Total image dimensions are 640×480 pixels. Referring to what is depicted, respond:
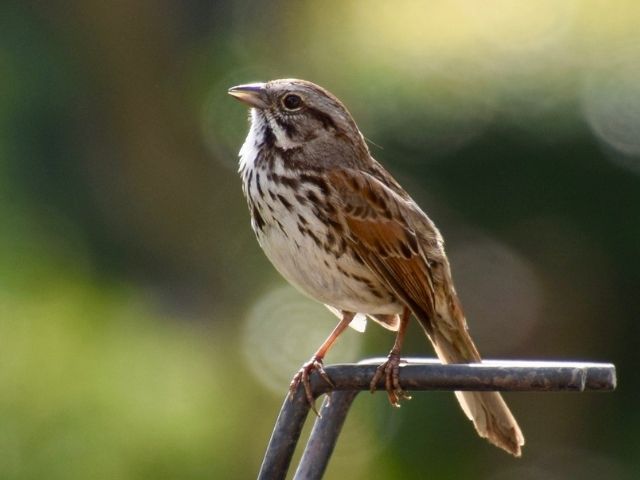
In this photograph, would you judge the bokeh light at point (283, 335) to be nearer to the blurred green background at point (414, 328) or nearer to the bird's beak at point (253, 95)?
the blurred green background at point (414, 328)

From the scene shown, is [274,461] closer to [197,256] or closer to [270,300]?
[270,300]

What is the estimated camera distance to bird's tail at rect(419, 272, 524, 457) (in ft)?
11.1

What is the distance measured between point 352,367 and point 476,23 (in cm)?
281

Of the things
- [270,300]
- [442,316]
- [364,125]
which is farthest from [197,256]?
[442,316]

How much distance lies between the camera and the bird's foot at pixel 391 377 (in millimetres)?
3041

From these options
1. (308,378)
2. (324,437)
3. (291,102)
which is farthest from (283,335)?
(324,437)

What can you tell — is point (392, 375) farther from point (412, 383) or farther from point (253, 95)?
point (253, 95)

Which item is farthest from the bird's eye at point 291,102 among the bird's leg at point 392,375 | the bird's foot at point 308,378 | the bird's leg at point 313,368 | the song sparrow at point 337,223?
the bird's foot at point 308,378

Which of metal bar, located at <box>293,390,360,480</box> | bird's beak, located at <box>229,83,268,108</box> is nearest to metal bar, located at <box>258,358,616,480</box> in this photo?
metal bar, located at <box>293,390,360,480</box>

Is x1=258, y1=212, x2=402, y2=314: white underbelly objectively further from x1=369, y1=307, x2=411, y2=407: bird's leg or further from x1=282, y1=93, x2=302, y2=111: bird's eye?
x1=282, y1=93, x2=302, y2=111: bird's eye

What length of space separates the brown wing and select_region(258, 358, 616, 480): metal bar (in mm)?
642

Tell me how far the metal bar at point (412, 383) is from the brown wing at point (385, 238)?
2.11 feet

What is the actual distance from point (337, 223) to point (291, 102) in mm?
390

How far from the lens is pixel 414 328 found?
524cm
